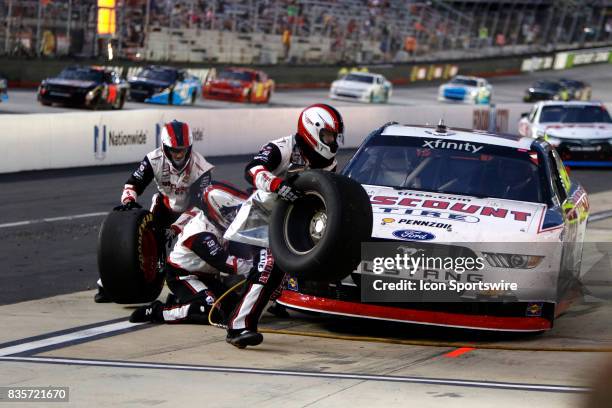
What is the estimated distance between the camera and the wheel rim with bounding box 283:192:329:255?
7.71 meters

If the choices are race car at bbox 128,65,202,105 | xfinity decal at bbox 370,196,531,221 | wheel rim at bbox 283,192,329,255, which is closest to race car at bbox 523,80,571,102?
race car at bbox 128,65,202,105

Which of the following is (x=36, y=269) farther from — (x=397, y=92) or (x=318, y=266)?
(x=397, y=92)

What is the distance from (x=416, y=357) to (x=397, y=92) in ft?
181

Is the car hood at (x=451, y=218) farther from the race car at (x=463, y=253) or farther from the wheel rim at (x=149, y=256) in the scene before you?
the wheel rim at (x=149, y=256)

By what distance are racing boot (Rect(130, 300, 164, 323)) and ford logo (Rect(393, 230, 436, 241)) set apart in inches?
74.4

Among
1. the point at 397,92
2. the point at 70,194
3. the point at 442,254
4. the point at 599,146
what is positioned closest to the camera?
the point at 442,254

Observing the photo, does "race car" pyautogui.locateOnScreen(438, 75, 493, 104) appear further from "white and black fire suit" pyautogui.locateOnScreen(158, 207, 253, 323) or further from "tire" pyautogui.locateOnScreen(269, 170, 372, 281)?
"tire" pyautogui.locateOnScreen(269, 170, 372, 281)

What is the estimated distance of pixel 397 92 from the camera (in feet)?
204

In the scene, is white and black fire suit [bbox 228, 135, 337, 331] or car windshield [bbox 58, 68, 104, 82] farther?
car windshield [bbox 58, 68, 104, 82]

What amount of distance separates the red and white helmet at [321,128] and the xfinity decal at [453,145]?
4.42 feet

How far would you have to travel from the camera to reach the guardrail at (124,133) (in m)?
21.3

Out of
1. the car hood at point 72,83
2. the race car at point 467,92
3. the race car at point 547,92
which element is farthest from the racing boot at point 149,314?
the race car at point 547,92

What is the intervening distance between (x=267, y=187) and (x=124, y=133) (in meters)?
16.3

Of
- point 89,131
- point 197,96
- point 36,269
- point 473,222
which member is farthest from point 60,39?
point 473,222
